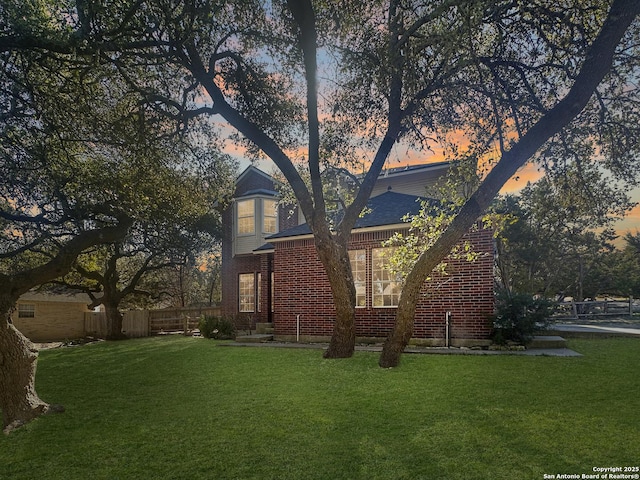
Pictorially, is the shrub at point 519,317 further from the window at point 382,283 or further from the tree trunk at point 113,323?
the tree trunk at point 113,323

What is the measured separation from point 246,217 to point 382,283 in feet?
31.7

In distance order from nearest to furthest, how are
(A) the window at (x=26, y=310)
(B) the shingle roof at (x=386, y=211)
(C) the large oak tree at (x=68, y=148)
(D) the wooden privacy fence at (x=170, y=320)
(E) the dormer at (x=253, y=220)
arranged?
1. (C) the large oak tree at (x=68, y=148)
2. (B) the shingle roof at (x=386, y=211)
3. (E) the dormer at (x=253, y=220)
4. (D) the wooden privacy fence at (x=170, y=320)
5. (A) the window at (x=26, y=310)

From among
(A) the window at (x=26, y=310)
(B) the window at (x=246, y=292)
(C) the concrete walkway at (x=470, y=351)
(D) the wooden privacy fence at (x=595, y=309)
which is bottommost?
(C) the concrete walkway at (x=470, y=351)

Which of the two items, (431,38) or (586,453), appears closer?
(586,453)

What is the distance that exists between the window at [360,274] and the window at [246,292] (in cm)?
758

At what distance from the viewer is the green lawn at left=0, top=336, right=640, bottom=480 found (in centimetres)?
445

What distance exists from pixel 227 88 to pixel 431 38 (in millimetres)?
5763

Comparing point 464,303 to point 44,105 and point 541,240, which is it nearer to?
point 44,105

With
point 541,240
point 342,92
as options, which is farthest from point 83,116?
point 541,240

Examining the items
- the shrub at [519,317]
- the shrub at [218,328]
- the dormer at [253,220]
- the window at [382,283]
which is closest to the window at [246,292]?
the dormer at [253,220]

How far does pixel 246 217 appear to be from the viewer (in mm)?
21922

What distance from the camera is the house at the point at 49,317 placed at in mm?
24438

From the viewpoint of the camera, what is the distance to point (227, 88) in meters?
12.1

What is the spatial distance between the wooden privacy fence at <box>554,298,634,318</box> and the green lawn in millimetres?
18596
